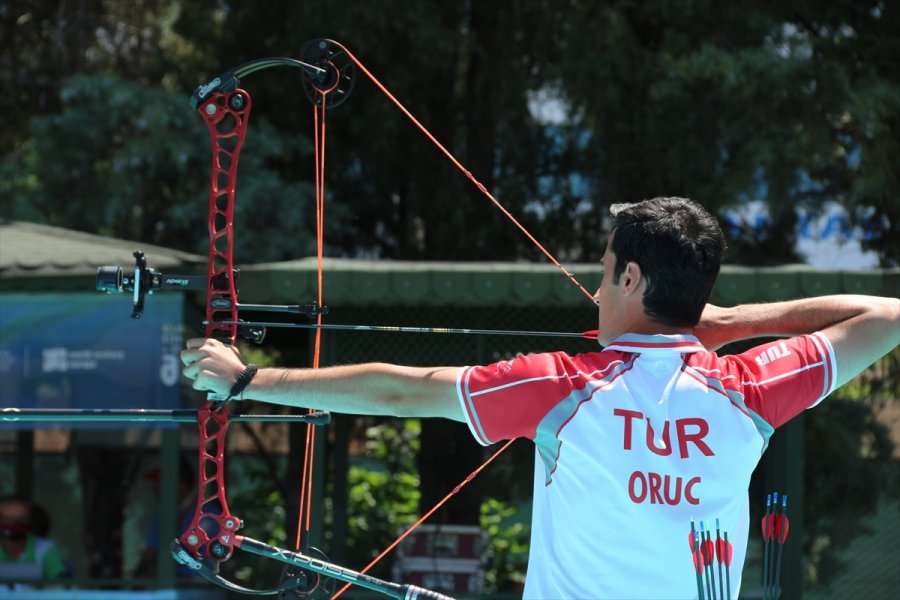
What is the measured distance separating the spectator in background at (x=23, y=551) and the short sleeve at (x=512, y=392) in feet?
18.6

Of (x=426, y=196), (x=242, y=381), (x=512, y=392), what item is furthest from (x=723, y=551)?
(x=426, y=196)

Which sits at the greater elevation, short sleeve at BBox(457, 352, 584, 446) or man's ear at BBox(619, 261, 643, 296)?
man's ear at BBox(619, 261, 643, 296)

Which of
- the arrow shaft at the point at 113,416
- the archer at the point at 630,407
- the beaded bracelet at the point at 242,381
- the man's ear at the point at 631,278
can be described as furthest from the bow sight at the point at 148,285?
the man's ear at the point at 631,278

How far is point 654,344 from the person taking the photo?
2229 millimetres

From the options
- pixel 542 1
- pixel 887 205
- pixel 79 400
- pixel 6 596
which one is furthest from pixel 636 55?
pixel 6 596

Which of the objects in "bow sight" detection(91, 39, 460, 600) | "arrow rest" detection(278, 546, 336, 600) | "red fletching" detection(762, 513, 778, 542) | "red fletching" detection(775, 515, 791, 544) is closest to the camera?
"red fletching" detection(775, 515, 791, 544)

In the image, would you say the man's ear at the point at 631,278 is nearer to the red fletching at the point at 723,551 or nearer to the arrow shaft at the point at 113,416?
the red fletching at the point at 723,551

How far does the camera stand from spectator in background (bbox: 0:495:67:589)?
Answer: 7.14 metres

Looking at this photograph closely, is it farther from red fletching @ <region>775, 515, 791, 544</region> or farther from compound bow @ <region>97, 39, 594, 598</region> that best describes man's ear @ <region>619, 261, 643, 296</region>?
red fletching @ <region>775, 515, 791, 544</region>

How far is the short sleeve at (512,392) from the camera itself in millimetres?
2180

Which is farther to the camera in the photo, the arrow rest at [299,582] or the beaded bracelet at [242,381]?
the arrow rest at [299,582]

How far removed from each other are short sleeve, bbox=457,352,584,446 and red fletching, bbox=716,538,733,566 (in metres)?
0.39

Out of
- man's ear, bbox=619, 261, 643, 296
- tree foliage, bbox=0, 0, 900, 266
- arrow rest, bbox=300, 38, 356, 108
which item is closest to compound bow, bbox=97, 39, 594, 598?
arrow rest, bbox=300, 38, 356, 108

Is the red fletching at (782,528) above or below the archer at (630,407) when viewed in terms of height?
below
